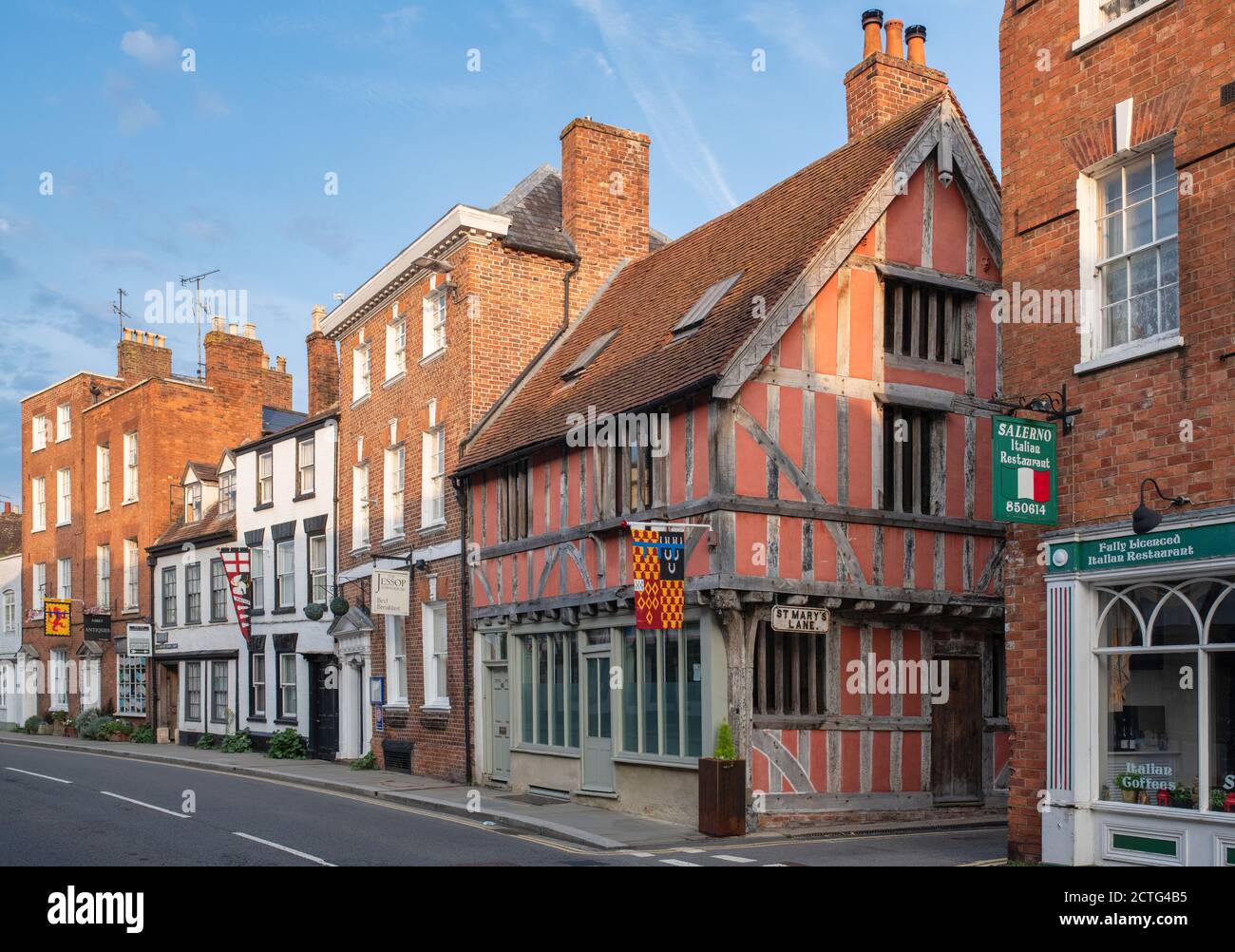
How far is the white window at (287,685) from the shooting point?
29.2m

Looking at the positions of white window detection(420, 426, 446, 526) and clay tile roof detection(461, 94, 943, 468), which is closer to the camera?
clay tile roof detection(461, 94, 943, 468)

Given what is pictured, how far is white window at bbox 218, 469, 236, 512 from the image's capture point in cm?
3422

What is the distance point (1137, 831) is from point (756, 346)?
728 cm

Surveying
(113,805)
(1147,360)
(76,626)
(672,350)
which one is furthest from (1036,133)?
(76,626)

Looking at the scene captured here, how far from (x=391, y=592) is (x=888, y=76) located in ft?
40.7

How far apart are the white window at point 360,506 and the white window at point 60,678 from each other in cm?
1970

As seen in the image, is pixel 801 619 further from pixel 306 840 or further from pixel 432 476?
pixel 432 476

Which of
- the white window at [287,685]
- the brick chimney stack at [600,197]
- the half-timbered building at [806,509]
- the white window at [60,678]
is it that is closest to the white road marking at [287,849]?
the half-timbered building at [806,509]

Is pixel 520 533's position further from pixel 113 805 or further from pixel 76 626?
pixel 76 626

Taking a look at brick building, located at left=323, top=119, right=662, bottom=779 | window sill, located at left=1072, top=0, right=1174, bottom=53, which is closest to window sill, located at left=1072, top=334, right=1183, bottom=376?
window sill, located at left=1072, top=0, right=1174, bottom=53

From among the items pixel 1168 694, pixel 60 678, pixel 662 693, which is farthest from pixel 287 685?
pixel 1168 694

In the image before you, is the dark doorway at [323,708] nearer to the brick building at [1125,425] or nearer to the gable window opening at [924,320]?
the gable window opening at [924,320]

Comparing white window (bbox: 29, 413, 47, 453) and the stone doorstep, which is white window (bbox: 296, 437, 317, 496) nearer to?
the stone doorstep

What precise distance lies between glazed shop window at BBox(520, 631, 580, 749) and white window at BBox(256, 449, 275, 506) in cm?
1248
